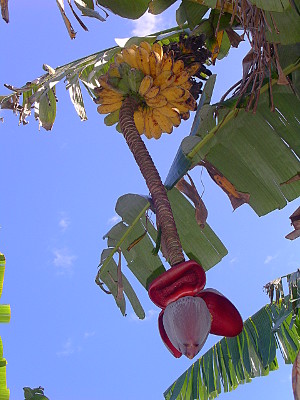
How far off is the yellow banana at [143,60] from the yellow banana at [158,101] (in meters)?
0.09

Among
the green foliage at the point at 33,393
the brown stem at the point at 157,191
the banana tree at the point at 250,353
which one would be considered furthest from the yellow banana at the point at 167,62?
the green foliage at the point at 33,393

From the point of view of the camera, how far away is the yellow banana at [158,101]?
161 centimetres

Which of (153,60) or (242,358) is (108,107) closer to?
(153,60)

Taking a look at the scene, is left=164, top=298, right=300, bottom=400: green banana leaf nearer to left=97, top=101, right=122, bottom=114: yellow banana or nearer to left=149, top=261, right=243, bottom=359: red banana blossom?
left=149, top=261, right=243, bottom=359: red banana blossom

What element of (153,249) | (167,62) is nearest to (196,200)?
(153,249)

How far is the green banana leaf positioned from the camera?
2295 millimetres

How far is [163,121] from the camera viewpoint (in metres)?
1.74

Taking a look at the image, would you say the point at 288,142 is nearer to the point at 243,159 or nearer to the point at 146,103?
the point at 243,159

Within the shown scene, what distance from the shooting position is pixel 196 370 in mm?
2539

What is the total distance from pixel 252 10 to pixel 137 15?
65cm

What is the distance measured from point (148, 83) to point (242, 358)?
4.80 feet

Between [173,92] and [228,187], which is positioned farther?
[228,187]

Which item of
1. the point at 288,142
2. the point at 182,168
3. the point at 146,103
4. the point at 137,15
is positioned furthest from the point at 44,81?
the point at 288,142

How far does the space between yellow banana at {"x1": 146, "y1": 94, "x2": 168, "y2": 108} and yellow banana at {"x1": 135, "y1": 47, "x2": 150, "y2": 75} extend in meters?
0.09
